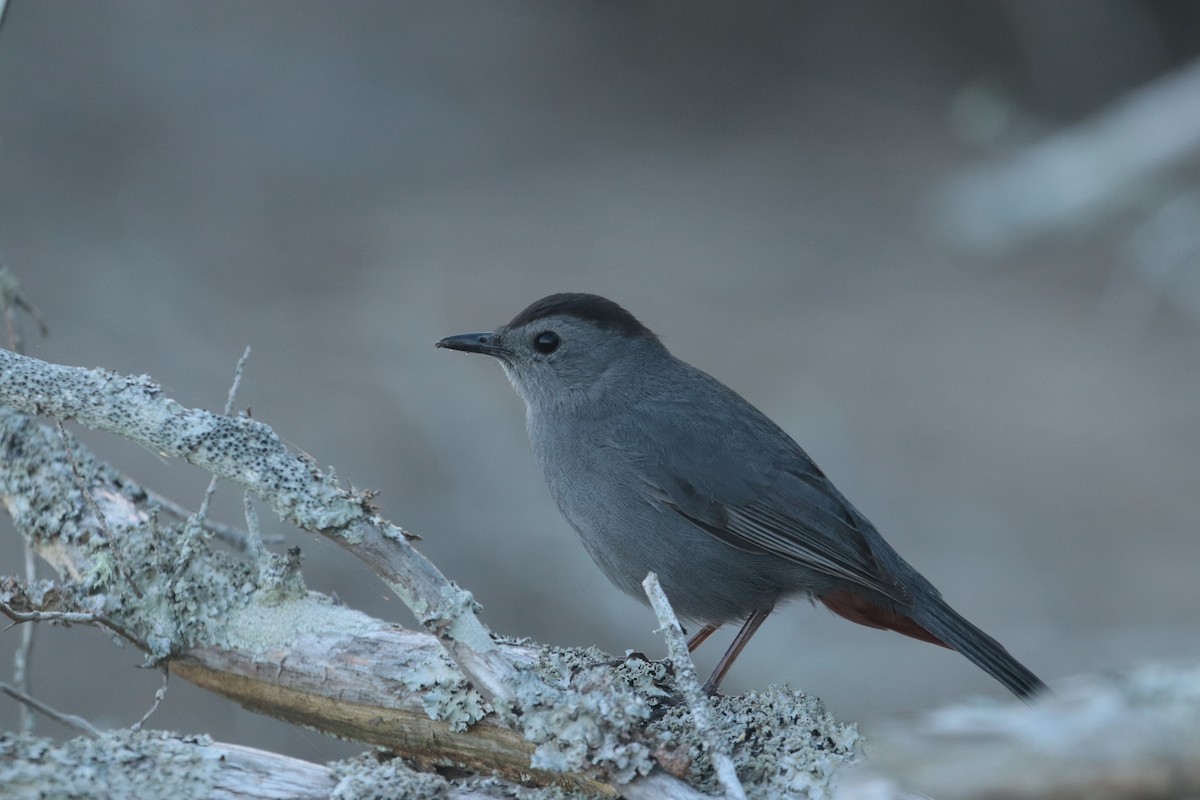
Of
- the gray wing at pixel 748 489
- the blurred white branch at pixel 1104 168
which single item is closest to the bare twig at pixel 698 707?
the gray wing at pixel 748 489

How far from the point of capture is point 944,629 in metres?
3.65

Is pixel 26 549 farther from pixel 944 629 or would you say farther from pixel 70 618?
pixel 944 629

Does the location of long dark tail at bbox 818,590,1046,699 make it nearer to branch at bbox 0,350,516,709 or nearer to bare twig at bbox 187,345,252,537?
branch at bbox 0,350,516,709

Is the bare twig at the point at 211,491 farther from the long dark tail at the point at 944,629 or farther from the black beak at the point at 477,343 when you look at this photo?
the long dark tail at the point at 944,629

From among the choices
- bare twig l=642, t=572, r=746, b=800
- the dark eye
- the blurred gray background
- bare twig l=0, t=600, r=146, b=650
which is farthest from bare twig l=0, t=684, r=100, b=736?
the blurred gray background

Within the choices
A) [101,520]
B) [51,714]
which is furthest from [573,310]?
[51,714]

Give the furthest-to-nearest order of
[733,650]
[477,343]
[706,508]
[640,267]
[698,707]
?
[640,267] → [477,343] → [706,508] → [733,650] → [698,707]

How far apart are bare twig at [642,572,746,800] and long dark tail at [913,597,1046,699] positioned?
1367mm

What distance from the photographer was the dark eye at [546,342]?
14.0 ft

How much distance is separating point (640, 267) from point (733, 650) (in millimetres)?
8137

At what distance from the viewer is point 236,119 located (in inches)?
468

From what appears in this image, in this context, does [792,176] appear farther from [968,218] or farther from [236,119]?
[968,218]

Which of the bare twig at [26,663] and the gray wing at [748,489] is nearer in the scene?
the bare twig at [26,663]

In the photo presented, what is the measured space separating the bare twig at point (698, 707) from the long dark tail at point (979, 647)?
137 centimetres
